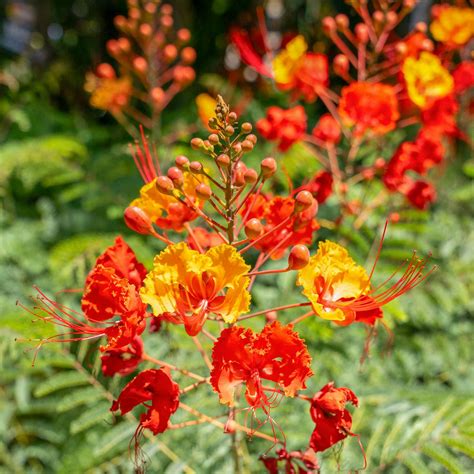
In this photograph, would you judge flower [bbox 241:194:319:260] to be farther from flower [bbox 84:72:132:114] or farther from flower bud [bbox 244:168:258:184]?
flower [bbox 84:72:132:114]

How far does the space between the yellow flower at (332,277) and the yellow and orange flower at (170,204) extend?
0.99ft

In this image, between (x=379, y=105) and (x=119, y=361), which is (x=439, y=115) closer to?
(x=379, y=105)

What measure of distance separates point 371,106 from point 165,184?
41.2 inches

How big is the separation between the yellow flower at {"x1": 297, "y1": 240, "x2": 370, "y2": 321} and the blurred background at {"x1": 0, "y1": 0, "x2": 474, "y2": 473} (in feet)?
1.24

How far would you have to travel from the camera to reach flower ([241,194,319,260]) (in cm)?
128

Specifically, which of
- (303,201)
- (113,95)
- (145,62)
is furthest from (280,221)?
(113,95)

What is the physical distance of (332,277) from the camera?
1.25 meters

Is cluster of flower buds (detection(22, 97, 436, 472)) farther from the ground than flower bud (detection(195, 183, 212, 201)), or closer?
closer

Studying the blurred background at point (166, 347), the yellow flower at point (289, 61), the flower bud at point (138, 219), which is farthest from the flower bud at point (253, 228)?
the yellow flower at point (289, 61)

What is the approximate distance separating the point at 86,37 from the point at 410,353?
6213 mm

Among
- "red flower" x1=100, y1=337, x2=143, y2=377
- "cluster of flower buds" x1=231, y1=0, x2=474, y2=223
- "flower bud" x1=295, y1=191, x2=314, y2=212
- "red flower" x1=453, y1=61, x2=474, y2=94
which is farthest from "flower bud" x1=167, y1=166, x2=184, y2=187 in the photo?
"red flower" x1=453, y1=61, x2=474, y2=94

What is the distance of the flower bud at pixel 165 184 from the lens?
3.90 feet

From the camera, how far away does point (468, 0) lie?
4031 mm

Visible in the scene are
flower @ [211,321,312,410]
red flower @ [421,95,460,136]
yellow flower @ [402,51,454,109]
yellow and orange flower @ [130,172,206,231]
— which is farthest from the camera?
red flower @ [421,95,460,136]
